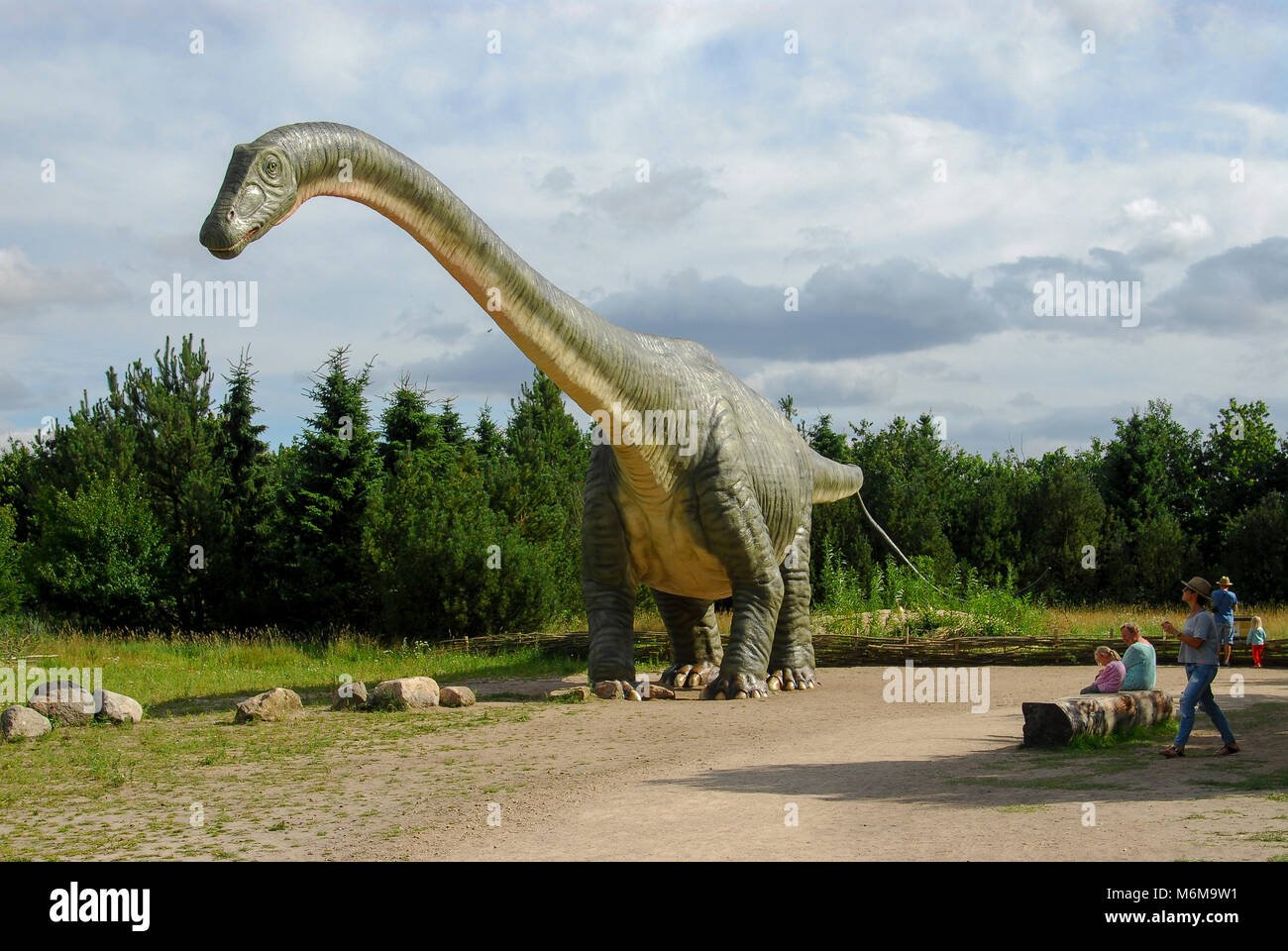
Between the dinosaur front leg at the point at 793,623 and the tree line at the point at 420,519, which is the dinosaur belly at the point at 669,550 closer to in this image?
the dinosaur front leg at the point at 793,623

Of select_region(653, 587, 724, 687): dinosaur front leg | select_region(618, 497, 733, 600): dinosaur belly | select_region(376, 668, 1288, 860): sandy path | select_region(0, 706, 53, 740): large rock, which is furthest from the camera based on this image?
select_region(653, 587, 724, 687): dinosaur front leg

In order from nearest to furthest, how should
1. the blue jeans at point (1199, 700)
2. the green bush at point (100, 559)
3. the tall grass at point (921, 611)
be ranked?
the blue jeans at point (1199, 700) < the tall grass at point (921, 611) < the green bush at point (100, 559)

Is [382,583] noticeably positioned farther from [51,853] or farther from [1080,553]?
[1080,553]

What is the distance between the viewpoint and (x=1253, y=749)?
316 inches

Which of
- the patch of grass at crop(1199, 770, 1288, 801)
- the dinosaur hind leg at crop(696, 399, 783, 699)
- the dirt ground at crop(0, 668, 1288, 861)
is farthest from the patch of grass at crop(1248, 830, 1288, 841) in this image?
the dinosaur hind leg at crop(696, 399, 783, 699)

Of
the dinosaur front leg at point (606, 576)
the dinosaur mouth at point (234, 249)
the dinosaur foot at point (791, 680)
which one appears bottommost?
the dinosaur foot at point (791, 680)

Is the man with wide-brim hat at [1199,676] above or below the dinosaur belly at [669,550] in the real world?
below

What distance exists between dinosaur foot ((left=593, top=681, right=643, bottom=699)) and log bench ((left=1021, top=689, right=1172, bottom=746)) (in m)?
4.10

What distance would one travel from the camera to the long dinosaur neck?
7.34 m

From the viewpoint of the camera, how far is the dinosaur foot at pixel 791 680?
506 inches

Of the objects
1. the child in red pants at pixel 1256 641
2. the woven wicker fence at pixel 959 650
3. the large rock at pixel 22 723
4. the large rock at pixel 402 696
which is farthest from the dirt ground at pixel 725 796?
the woven wicker fence at pixel 959 650

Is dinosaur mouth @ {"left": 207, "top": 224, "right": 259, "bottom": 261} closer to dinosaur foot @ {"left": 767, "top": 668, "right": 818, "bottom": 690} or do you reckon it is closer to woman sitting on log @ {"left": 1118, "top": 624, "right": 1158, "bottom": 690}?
woman sitting on log @ {"left": 1118, "top": 624, "right": 1158, "bottom": 690}

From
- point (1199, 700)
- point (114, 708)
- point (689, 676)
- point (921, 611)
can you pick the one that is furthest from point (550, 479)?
point (1199, 700)

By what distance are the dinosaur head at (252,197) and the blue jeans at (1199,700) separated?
6528mm
